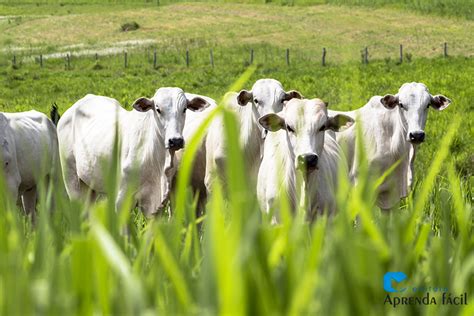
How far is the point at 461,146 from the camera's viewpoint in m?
13.6

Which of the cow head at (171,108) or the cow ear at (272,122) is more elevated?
the cow ear at (272,122)

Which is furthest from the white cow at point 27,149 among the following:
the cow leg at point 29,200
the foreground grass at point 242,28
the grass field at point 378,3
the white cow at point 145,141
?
the grass field at point 378,3

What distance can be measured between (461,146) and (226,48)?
Answer: 39.5 meters

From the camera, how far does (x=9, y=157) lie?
800 cm

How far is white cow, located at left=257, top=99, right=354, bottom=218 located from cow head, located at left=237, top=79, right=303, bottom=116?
1.56 metres

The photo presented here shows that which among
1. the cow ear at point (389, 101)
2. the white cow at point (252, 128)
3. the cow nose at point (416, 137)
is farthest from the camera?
the cow ear at point (389, 101)

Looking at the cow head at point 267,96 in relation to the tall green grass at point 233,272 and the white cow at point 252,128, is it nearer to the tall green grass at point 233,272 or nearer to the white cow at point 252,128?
the white cow at point 252,128

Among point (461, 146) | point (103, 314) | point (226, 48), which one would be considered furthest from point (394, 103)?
point (226, 48)

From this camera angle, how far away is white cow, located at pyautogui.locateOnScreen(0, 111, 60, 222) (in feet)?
27.4

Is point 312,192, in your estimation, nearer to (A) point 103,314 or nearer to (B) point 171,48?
(A) point 103,314

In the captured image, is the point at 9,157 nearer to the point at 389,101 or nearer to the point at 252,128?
the point at 252,128

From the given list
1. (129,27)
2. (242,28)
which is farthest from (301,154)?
(129,27)

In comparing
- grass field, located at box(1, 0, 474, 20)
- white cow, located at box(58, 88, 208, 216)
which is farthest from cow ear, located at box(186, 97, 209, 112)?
grass field, located at box(1, 0, 474, 20)

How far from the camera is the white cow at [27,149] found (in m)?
8.35
